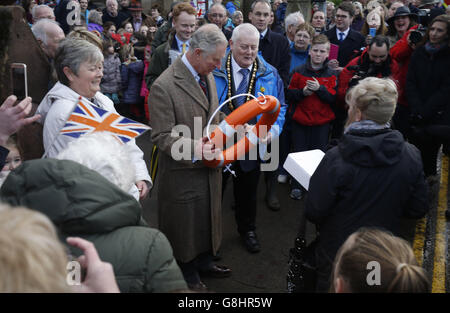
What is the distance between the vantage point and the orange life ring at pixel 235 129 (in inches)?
118

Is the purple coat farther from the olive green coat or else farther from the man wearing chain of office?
the olive green coat

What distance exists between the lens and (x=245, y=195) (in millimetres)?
4066

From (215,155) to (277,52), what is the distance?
2.89m

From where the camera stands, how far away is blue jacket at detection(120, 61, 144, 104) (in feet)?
25.2

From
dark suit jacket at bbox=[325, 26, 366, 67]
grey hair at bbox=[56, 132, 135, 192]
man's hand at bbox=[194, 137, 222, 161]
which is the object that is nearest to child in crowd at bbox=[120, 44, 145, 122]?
dark suit jacket at bbox=[325, 26, 366, 67]

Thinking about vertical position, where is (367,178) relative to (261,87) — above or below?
below

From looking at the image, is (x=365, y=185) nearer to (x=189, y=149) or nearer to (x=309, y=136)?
(x=189, y=149)

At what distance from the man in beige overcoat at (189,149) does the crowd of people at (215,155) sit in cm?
1

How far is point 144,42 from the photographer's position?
8.45 m

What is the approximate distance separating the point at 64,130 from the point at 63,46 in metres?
0.68

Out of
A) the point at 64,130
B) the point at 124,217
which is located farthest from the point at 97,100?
the point at 124,217

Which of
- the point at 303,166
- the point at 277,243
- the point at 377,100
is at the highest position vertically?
the point at 377,100

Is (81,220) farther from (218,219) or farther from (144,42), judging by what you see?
(144,42)

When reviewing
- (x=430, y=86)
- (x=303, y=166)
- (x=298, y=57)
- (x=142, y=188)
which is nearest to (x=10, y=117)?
(x=142, y=188)
